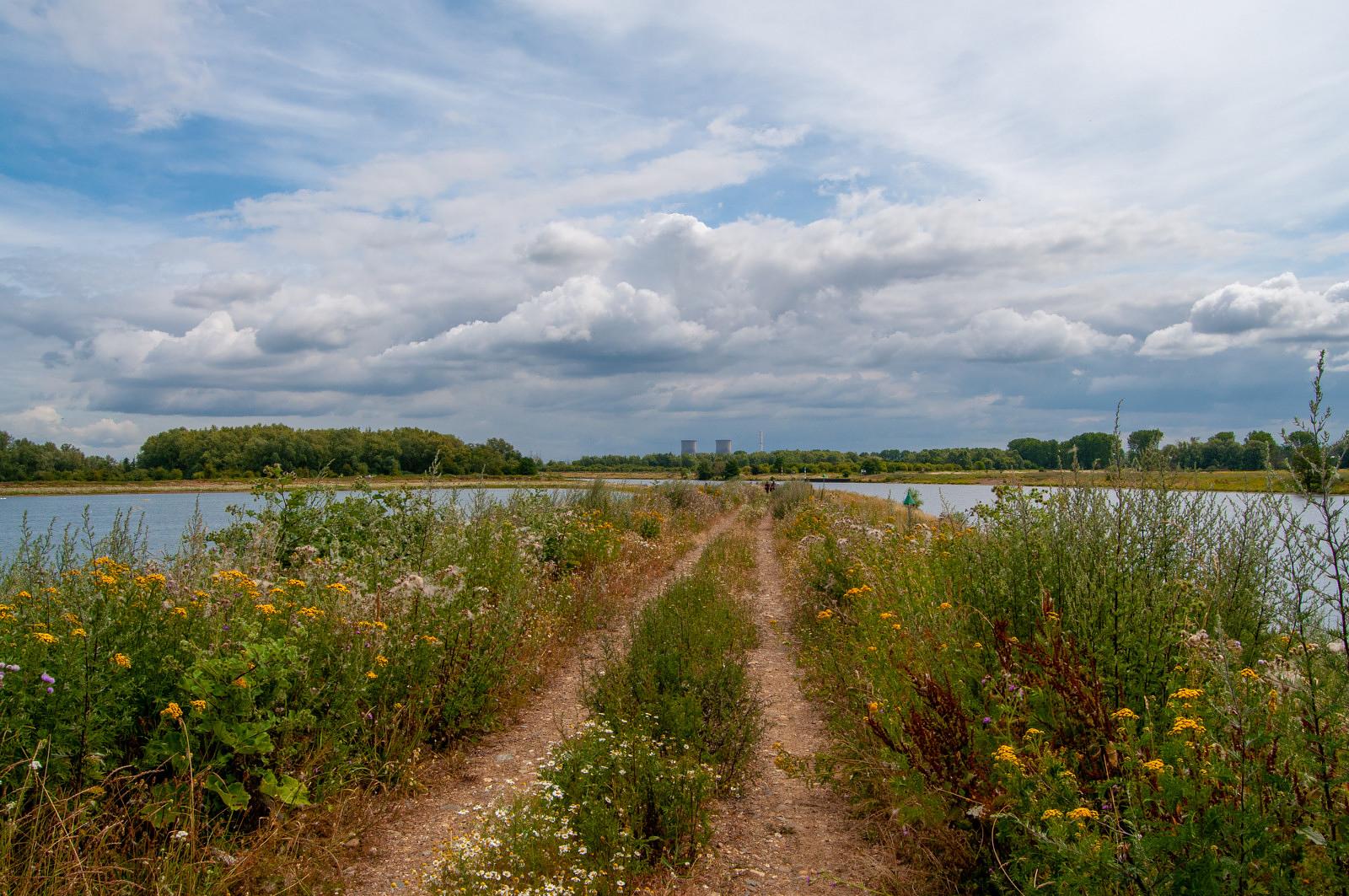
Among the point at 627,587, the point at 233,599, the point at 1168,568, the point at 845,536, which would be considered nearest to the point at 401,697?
the point at 233,599

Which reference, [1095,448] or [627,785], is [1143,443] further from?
[627,785]

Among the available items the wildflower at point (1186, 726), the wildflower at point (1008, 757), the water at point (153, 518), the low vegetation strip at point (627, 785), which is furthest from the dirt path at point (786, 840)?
the water at point (153, 518)

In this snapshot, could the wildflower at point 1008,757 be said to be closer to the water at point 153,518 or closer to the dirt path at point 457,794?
the dirt path at point 457,794

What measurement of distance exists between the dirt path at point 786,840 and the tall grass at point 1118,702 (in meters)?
0.22

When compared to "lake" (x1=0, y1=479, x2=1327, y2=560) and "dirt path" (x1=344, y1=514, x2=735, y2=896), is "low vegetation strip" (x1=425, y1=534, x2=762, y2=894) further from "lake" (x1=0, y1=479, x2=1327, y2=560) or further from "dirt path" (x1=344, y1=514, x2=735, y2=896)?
"lake" (x1=0, y1=479, x2=1327, y2=560)

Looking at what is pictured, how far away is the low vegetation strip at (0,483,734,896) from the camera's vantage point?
335cm

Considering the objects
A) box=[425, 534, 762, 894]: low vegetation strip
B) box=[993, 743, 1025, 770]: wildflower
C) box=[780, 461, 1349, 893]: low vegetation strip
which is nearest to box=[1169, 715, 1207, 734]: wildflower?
box=[780, 461, 1349, 893]: low vegetation strip

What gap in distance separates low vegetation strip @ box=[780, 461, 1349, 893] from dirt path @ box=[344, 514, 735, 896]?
2.22 meters

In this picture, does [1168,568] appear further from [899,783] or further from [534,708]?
[534,708]

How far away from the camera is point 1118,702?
3564 mm

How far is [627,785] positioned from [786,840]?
38.6 inches

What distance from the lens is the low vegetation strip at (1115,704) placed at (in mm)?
2371

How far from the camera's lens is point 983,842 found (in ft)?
11.0

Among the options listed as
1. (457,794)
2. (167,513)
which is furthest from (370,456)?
(457,794)
